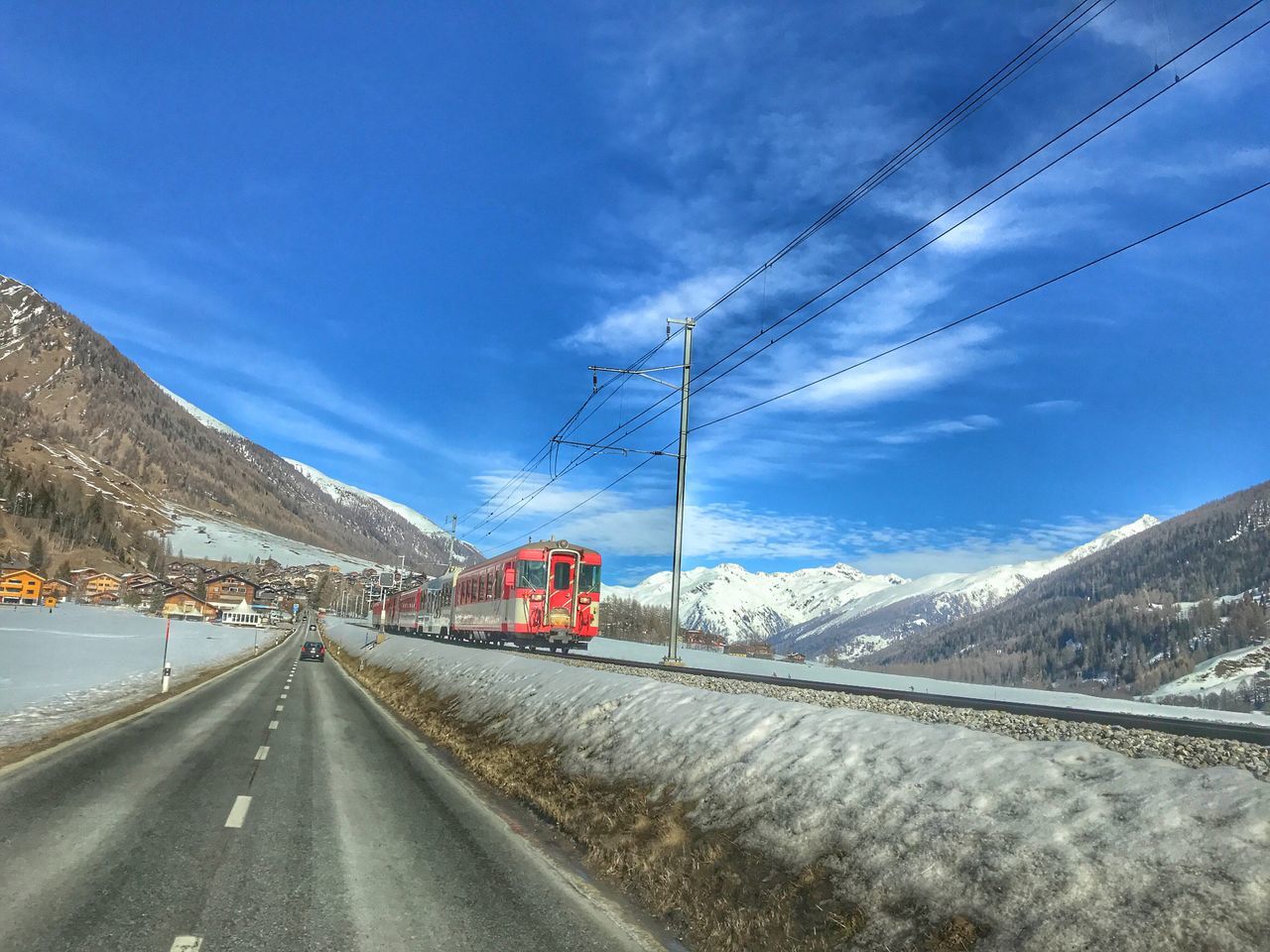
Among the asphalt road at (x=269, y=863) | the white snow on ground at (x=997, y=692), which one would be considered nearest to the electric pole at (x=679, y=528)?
the white snow on ground at (x=997, y=692)

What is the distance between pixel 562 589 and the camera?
→ 34.9 m

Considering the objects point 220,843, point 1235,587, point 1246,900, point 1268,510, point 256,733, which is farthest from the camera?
point 1268,510

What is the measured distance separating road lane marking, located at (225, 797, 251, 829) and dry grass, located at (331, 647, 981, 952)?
3.69 metres

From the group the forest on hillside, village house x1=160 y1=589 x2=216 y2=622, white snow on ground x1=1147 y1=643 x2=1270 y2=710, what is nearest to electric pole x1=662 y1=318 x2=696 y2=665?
the forest on hillside

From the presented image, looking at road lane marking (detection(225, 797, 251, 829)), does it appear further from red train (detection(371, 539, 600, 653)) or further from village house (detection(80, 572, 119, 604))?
village house (detection(80, 572, 119, 604))

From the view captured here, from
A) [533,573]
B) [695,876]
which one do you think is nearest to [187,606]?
[533,573]

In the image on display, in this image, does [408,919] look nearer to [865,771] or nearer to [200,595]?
[865,771]

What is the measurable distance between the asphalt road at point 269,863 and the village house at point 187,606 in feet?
584

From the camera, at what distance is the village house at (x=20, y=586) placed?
160500 millimetres

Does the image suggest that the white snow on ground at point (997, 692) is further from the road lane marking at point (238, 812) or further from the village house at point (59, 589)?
the village house at point (59, 589)

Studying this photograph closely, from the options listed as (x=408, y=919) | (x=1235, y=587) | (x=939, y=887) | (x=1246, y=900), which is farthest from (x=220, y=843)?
(x=1235, y=587)

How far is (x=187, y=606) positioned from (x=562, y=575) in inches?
6736

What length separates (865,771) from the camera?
721cm

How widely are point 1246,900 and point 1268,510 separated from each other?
231m
